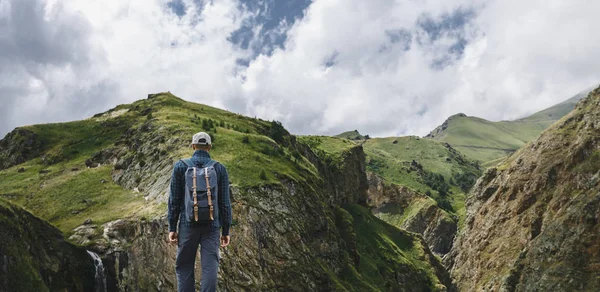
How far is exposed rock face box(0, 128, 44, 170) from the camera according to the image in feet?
305

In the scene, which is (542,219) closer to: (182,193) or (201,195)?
(182,193)

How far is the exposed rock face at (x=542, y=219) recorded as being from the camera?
9644cm

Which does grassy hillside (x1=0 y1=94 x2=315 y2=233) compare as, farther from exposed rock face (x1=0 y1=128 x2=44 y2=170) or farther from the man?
the man

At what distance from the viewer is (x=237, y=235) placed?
5659 cm

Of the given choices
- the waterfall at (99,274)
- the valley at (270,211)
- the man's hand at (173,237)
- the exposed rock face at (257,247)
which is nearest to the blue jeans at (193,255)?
the man's hand at (173,237)

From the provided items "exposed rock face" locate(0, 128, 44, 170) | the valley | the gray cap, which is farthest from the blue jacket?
"exposed rock face" locate(0, 128, 44, 170)

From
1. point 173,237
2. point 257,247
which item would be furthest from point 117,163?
point 173,237

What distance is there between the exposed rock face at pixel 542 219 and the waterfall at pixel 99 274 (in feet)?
290

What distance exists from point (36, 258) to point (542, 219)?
11634cm

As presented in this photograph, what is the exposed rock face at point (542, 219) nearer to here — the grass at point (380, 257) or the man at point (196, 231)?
the grass at point (380, 257)

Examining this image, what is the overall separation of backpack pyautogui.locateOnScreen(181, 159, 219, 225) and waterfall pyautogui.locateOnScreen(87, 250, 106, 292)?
44.8 meters

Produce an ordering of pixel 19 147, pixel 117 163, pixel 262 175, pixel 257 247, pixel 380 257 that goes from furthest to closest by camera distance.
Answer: pixel 380 257 → pixel 19 147 → pixel 117 163 → pixel 262 175 → pixel 257 247

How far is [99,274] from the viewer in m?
51.1

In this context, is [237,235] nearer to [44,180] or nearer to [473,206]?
[44,180]
